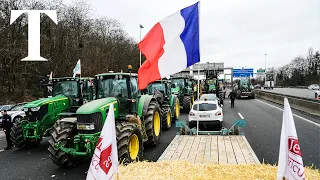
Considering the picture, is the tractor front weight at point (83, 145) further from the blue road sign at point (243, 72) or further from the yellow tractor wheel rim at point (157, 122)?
the blue road sign at point (243, 72)

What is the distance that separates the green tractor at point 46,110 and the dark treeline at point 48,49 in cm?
1222

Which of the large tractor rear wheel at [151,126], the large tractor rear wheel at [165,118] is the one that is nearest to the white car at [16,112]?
the large tractor rear wheel at [165,118]

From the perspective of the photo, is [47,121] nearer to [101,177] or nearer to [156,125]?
[156,125]

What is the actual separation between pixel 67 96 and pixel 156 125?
3.86 meters

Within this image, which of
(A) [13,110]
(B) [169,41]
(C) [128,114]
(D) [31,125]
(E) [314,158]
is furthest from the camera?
(A) [13,110]

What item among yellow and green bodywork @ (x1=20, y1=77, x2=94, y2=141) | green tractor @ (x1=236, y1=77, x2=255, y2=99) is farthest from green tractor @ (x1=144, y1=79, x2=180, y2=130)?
green tractor @ (x1=236, y1=77, x2=255, y2=99)

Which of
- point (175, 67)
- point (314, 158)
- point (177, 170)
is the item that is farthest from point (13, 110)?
point (314, 158)

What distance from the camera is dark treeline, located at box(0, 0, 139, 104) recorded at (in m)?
24.0

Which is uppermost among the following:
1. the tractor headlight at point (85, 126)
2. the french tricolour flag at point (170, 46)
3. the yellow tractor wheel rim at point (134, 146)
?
the french tricolour flag at point (170, 46)

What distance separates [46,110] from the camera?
943 cm

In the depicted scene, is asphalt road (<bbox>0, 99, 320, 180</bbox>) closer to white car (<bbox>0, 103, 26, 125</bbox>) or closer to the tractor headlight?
the tractor headlight

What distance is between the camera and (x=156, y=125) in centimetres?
1003

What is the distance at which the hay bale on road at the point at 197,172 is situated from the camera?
436 centimetres

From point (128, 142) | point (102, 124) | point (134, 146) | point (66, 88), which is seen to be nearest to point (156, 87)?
point (66, 88)
